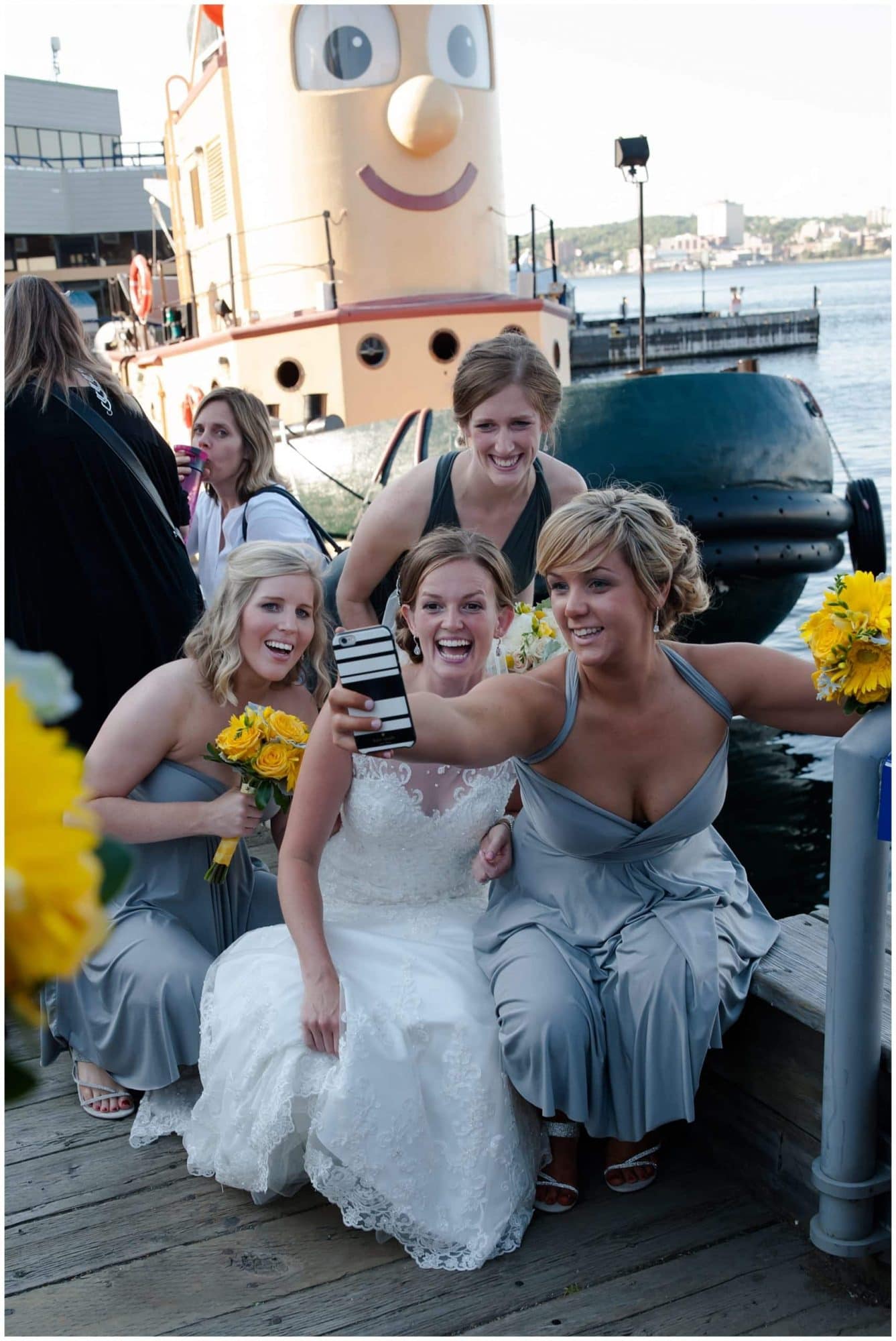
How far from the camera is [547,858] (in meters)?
2.76

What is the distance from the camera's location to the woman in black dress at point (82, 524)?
10.8 ft

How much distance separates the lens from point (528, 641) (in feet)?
11.1

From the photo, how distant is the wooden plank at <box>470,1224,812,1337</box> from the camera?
2270 millimetres

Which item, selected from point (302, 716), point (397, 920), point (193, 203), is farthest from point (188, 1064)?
point (193, 203)

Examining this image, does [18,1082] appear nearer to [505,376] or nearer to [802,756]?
[505,376]

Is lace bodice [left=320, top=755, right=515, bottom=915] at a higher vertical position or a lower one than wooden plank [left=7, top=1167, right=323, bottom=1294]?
higher

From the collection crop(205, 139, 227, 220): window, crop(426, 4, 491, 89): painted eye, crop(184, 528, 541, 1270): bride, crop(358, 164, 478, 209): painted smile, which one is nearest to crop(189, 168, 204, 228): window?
crop(205, 139, 227, 220): window

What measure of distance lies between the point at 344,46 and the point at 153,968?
8.72 metres

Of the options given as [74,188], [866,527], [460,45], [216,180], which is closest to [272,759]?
[866,527]

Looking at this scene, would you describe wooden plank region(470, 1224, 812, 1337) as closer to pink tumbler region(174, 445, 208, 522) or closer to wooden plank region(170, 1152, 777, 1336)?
wooden plank region(170, 1152, 777, 1336)

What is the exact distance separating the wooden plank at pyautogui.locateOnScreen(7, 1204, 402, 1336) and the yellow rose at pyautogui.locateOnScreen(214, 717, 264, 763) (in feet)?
3.34

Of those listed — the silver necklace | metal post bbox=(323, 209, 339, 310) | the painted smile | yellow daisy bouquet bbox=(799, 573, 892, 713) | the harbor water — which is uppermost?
the painted smile

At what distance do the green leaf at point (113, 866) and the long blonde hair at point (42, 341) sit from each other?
2900mm

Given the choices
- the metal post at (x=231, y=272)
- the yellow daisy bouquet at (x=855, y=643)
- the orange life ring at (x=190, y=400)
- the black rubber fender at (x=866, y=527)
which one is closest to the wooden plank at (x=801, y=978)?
the yellow daisy bouquet at (x=855, y=643)
